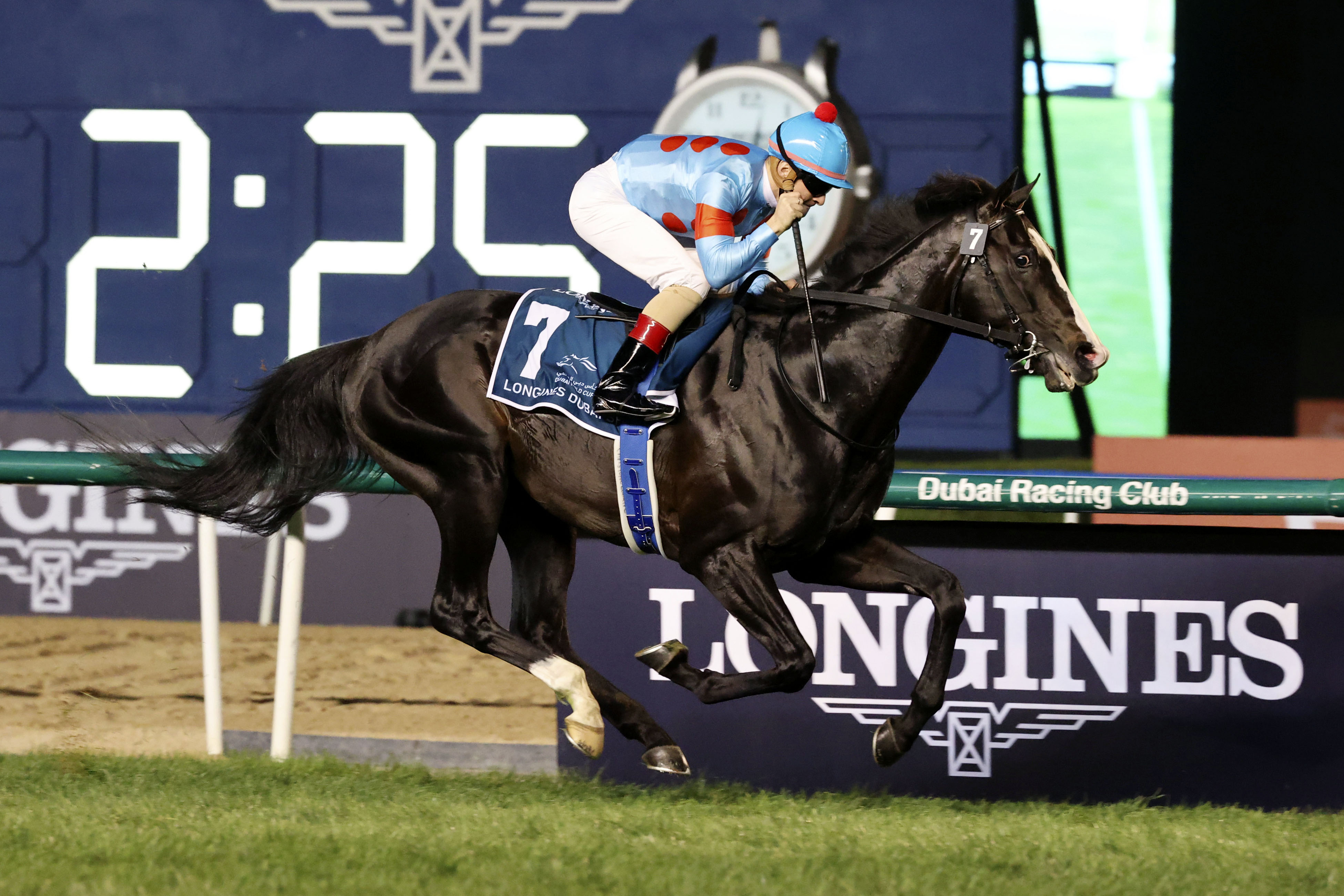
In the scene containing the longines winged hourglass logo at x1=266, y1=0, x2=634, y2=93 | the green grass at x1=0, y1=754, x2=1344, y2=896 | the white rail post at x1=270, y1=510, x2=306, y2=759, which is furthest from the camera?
the longines winged hourglass logo at x1=266, y1=0, x2=634, y2=93

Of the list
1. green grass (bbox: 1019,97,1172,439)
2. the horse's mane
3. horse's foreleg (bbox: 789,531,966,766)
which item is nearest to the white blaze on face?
the horse's mane

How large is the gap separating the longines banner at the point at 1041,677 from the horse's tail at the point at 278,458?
2.39ft

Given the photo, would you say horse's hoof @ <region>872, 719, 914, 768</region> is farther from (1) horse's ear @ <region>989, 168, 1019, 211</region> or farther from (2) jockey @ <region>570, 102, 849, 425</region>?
(1) horse's ear @ <region>989, 168, 1019, 211</region>

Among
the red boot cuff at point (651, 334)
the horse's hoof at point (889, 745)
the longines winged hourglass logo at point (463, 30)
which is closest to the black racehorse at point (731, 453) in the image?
the horse's hoof at point (889, 745)

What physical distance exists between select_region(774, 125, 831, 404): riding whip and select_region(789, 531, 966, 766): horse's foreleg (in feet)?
1.24

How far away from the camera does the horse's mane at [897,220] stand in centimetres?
328

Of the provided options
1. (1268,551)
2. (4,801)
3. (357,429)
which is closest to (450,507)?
(357,429)

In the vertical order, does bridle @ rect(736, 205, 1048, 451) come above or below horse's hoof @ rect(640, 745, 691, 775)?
above

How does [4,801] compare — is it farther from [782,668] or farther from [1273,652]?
[1273,652]

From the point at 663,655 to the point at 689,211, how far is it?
3.36ft

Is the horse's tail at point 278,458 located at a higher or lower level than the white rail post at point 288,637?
higher

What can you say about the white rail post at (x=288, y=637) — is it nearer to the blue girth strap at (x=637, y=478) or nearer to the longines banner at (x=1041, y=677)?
the longines banner at (x=1041, y=677)

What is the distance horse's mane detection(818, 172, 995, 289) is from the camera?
328cm

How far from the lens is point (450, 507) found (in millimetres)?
3621
